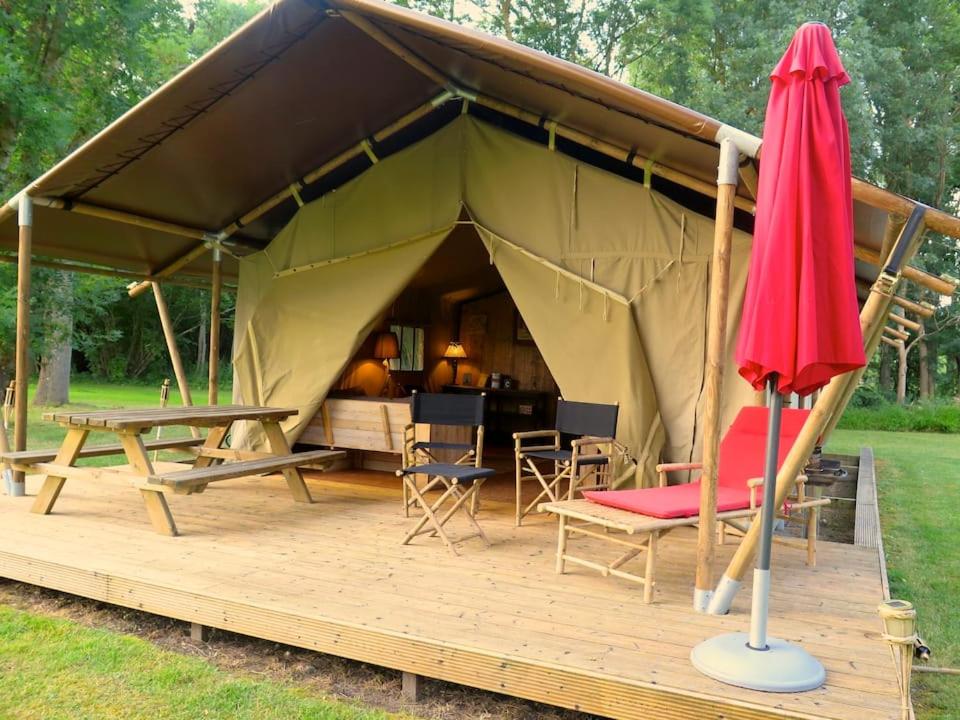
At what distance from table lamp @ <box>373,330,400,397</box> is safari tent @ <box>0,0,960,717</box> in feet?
0.91

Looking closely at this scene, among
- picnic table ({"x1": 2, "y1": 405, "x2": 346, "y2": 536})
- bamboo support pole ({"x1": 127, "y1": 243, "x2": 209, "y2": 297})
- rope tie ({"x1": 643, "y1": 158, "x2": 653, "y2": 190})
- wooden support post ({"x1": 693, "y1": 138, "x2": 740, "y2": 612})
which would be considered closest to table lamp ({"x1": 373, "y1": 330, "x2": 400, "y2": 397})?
bamboo support pole ({"x1": 127, "y1": 243, "x2": 209, "y2": 297})

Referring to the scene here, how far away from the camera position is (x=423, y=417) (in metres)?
5.36

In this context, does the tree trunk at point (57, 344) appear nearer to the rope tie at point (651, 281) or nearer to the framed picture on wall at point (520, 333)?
the framed picture on wall at point (520, 333)

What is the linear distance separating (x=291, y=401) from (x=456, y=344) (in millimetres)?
3065

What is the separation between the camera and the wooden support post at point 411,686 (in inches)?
118

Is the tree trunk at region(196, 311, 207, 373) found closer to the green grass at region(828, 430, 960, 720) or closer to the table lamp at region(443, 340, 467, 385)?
the table lamp at region(443, 340, 467, 385)

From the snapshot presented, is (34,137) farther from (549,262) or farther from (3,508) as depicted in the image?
(549,262)

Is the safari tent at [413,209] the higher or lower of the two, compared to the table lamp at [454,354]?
higher

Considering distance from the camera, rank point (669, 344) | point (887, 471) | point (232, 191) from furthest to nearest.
Result: point (887, 471), point (232, 191), point (669, 344)

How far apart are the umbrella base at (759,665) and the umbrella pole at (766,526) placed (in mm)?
69

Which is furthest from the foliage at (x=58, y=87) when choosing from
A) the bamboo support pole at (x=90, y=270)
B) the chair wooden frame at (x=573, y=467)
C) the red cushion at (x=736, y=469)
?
the red cushion at (x=736, y=469)

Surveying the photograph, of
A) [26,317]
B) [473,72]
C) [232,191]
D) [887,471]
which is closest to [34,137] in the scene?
[232,191]

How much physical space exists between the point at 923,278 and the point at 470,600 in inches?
97.8

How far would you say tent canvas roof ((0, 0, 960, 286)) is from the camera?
376cm
